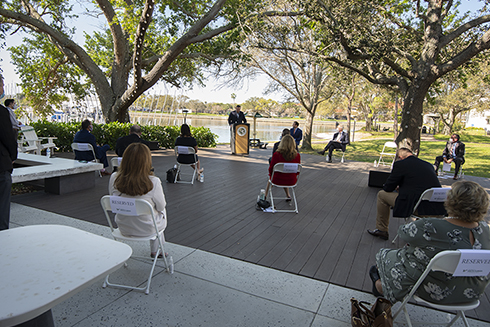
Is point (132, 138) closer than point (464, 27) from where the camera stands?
Yes

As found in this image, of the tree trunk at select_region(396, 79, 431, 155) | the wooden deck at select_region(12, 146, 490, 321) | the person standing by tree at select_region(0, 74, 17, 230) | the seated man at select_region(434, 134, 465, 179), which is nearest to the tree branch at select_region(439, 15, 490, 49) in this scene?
the tree trunk at select_region(396, 79, 431, 155)

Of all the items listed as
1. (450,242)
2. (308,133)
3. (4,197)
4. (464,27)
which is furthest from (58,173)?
(308,133)

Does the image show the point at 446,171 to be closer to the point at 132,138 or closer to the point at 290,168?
the point at 290,168

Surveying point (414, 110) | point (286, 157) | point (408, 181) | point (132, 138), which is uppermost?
point (414, 110)

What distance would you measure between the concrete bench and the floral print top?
205 inches

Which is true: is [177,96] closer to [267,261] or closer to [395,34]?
[395,34]

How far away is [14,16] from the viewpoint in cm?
953

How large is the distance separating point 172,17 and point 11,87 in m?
9.29

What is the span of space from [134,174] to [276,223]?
238cm

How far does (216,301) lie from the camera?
2.40m

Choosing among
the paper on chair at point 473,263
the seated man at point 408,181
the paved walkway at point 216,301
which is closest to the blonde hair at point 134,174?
the paved walkway at point 216,301

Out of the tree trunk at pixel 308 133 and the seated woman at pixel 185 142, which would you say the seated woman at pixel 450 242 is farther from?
the tree trunk at pixel 308 133

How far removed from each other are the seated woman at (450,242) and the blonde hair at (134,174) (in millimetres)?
2123

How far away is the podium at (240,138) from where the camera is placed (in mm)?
11258
